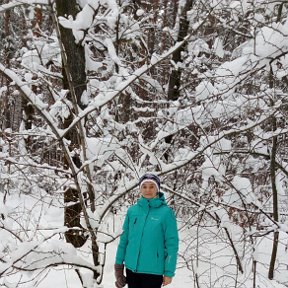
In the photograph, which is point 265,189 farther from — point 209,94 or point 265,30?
point 265,30

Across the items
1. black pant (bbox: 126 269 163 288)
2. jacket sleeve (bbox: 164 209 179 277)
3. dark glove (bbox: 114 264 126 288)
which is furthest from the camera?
dark glove (bbox: 114 264 126 288)

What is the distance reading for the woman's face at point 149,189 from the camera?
356 cm

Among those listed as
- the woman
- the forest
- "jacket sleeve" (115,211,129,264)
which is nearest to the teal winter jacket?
the woman

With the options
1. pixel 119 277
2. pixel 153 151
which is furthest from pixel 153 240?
pixel 153 151

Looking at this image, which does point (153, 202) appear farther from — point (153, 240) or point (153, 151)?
point (153, 151)

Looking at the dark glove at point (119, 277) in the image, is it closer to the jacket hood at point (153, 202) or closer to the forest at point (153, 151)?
the forest at point (153, 151)

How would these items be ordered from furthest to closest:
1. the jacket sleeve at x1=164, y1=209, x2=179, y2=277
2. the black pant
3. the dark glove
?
the dark glove → the black pant → the jacket sleeve at x1=164, y1=209, x2=179, y2=277

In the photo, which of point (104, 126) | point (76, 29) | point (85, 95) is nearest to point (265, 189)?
point (104, 126)

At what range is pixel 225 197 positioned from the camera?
5.19m

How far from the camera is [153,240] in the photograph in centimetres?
349

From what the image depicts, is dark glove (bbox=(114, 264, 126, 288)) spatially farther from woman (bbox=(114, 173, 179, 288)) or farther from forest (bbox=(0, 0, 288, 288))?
forest (bbox=(0, 0, 288, 288))

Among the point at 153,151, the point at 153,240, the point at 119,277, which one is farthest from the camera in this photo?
the point at 153,151

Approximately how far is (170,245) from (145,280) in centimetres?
39

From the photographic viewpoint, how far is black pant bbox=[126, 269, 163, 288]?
3568 millimetres
